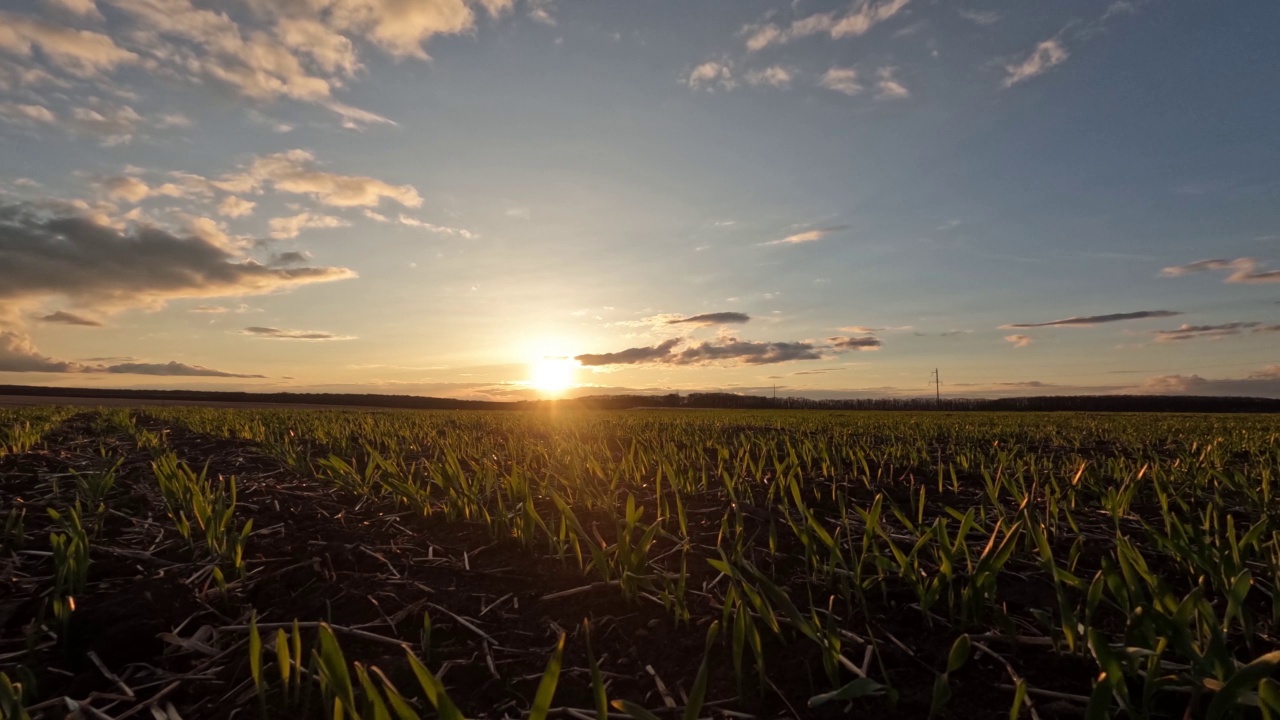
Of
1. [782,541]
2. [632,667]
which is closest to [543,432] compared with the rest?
[782,541]

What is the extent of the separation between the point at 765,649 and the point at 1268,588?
2.28 metres

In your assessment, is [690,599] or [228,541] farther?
[228,541]

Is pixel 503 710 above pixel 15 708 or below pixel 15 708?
below

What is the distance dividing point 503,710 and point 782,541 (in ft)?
6.04

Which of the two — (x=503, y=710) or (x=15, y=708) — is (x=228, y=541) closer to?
(x=15, y=708)

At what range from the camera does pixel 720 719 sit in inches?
72.3

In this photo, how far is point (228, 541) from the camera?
9.84 ft

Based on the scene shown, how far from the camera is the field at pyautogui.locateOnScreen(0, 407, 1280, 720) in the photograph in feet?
6.03

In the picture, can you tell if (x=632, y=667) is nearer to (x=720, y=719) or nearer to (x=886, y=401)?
(x=720, y=719)

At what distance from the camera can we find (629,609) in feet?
8.54

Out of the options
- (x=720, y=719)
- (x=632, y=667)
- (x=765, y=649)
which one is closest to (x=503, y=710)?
(x=632, y=667)

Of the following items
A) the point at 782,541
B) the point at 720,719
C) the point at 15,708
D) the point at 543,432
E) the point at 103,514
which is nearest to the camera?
the point at 15,708

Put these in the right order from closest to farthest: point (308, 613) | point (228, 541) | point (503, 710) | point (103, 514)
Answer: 1. point (503, 710)
2. point (308, 613)
3. point (228, 541)
4. point (103, 514)

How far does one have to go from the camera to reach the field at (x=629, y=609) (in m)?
1.84
